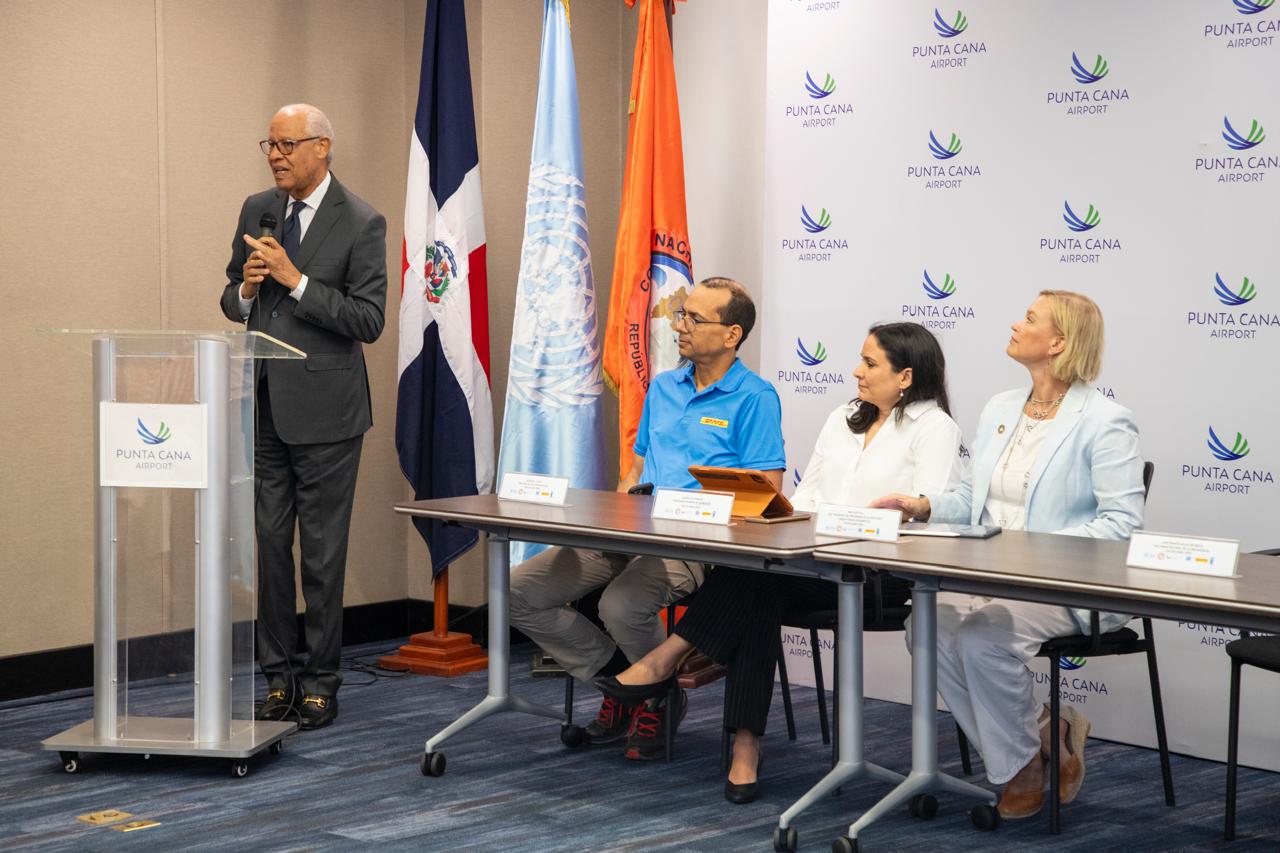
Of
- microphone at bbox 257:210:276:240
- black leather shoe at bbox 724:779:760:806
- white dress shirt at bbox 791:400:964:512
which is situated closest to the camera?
black leather shoe at bbox 724:779:760:806

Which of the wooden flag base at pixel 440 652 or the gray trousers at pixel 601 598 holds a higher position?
the gray trousers at pixel 601 598

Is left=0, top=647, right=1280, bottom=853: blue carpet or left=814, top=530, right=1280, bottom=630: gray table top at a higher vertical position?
left=814, top=530, right=1280, bottom=630: gray table top

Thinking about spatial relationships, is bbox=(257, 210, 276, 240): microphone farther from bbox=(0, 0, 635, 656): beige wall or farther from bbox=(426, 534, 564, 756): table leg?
bbox=(426, 534, 564, 756): table leg

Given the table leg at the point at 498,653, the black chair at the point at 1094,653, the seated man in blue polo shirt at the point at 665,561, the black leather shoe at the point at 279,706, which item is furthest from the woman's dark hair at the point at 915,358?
the black leather shoe at the point at 279,706

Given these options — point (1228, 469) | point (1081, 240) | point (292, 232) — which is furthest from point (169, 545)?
point (1228, 469)

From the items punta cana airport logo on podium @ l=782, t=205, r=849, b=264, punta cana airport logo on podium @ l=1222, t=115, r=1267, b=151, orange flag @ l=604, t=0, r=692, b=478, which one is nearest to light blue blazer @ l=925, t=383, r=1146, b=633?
punta cana airport logo on podium @ l=1222, t=115, r=1267, b=151

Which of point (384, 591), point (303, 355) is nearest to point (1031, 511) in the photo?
point (303, 355)

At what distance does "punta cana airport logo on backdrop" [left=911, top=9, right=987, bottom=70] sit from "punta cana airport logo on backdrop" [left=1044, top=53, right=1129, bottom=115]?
32 centimetres

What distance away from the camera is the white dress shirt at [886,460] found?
12.3 ft

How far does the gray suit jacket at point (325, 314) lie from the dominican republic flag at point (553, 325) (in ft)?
2.88

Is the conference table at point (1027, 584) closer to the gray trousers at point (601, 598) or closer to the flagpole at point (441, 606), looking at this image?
the gray trousers at point (601, 598)

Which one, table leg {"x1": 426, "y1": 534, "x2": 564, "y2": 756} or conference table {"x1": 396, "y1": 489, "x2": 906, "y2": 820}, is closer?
conference table {"x1": 396, "y1": 489, "x2": 906, "y2": 820}

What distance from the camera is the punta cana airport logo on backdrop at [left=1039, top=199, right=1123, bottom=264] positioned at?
170 inches

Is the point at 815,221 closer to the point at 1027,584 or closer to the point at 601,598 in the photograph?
the point at 601,598
